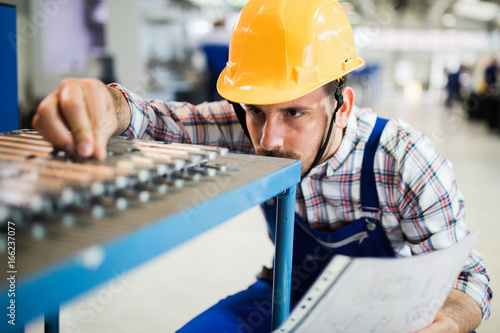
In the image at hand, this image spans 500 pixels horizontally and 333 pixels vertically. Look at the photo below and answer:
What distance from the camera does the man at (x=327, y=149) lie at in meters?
1.00

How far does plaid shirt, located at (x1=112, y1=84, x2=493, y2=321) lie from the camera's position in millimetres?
998

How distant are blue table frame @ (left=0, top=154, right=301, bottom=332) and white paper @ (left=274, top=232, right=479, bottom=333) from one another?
16 cm

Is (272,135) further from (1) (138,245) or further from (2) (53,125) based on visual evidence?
(1) (138,245)

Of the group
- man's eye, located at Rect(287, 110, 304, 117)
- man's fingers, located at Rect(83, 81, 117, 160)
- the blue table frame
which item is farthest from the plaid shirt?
the blue table frame

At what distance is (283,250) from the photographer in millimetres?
766

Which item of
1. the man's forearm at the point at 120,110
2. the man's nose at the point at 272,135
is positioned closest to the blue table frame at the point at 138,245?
the man's nose at the point at 272,135

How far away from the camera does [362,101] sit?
1166cm

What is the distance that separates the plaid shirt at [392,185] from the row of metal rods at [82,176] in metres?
0.40

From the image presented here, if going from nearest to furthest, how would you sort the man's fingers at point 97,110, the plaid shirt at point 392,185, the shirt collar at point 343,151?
1. the man's fingers at point 97,110
2. the plaid shirt at point 392,185
3. the shirt collar at point 343,151

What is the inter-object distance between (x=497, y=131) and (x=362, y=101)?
4.52m

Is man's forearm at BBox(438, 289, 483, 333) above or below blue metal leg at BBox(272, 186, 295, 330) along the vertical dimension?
below

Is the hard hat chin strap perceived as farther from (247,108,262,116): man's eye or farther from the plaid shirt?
(247,108,262,116): man's eye

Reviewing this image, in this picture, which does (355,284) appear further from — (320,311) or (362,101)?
(362,101)

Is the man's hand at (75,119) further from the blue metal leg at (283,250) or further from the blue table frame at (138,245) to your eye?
the blue metal leg at (283,250)
